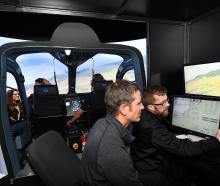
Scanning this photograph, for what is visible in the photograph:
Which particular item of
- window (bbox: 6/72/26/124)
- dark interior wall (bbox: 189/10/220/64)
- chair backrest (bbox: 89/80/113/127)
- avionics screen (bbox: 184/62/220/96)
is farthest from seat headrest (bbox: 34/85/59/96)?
dark interior wall (bbox: 189/10/220/64)

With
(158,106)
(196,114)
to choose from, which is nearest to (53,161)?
(158,106)

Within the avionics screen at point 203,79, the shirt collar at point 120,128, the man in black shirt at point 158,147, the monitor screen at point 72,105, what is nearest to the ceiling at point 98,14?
the avionics screen at point 203,79

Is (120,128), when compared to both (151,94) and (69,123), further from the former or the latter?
(69,123)

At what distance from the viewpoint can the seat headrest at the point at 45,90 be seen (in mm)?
3502

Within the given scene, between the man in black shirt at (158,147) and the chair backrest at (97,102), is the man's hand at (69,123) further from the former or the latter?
the man in black shirt at (158,147)

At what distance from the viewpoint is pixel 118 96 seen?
1.43 meters

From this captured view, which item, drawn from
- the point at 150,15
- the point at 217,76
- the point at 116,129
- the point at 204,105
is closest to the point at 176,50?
the point at 150,15

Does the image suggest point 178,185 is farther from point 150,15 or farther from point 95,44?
point 150,15

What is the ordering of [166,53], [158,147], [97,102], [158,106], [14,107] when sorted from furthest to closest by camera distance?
[97,102] → [14,107] → [166,53] → [158,106] → [158,147]

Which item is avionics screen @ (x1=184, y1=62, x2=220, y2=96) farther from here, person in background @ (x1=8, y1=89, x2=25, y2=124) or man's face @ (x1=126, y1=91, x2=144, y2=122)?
person in background @ (x1=8, y1=89, x2=25, y2=124)

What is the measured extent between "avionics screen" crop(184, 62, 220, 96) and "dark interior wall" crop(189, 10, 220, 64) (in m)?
0.09

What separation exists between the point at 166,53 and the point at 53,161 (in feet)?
8.08

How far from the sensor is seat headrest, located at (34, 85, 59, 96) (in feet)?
11.5

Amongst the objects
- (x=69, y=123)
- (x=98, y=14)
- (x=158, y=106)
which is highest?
(x=98, y=14)
